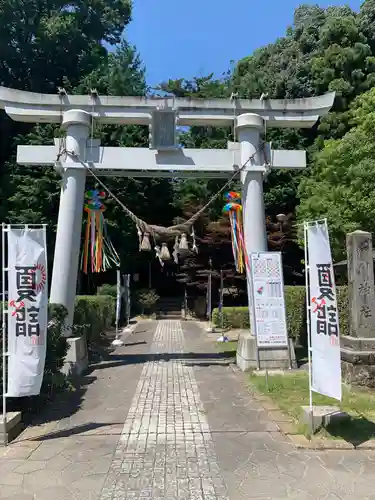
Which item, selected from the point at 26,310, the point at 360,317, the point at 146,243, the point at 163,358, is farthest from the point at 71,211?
the point at 360,317

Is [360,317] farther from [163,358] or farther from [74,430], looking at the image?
[163,358]

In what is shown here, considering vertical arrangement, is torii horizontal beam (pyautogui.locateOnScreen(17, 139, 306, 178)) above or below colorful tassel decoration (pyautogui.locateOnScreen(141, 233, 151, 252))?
above

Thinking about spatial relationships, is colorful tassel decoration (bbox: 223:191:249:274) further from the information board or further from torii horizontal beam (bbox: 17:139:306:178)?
the information board

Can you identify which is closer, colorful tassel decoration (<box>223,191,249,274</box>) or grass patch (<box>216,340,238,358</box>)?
colorful tassel decoration (<box>223,191,249,274</box>)

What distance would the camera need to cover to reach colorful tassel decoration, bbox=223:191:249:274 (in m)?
10.8

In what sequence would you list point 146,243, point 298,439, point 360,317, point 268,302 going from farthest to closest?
point 146,243 < point 268,302 < point 360,317 < point 298,439

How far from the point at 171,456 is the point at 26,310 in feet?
8.43

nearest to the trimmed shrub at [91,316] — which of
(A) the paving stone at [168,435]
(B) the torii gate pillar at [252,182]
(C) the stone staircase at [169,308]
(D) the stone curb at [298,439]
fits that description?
(A) the paving stone at [168,435]

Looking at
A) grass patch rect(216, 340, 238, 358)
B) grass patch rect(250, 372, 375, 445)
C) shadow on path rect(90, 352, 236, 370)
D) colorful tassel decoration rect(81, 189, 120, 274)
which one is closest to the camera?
grass patch rect(250, 372, 375, 445)

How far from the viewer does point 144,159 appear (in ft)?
34.3

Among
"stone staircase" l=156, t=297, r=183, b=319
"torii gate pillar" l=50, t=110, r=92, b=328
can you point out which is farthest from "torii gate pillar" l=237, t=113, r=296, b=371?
"stone staircase" l=156, t=297, r=183, b=319

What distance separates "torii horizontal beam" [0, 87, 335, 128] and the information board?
3704 mm

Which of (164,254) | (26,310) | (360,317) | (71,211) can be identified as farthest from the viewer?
(71,211)

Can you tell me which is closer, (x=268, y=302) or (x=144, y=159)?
(x=268, y=302)
